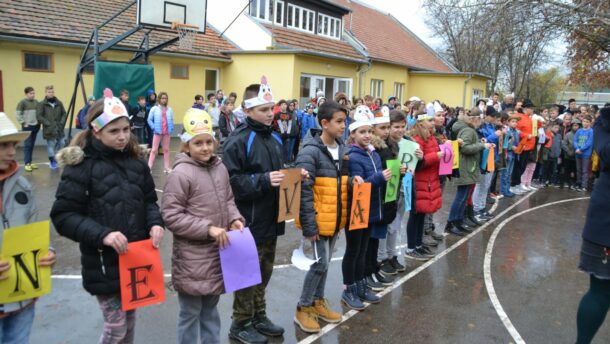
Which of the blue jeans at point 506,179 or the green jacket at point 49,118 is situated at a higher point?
the green jacket at point 49,118

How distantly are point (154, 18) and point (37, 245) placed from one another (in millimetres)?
13270

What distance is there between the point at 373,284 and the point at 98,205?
3694mm

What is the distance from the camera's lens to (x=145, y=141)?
16.8 m

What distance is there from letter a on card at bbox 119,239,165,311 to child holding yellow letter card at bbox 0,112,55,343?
1.59ft

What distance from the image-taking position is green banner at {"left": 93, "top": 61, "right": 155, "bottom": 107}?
14.4 meters

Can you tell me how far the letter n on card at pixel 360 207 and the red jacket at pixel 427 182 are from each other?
6.18 feet

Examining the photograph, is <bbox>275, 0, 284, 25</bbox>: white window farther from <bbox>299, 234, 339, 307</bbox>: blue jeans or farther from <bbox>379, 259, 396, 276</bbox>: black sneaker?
<bbox>299, 234, 339, 307</bbox>: blue jeans

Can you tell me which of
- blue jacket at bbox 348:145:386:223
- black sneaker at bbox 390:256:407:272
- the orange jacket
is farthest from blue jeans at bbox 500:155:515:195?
blue jacket at bbox 348:145:386:223

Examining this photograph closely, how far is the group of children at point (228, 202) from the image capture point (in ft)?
10.5

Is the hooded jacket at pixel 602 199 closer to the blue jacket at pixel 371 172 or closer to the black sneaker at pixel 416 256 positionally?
the blue jacket at pixel 371 172

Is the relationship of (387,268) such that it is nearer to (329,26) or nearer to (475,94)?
(329,26)

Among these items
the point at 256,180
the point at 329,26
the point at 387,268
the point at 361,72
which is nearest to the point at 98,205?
the point at 256,180

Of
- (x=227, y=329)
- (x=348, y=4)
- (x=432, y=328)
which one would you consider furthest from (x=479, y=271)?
(x=348, y=4)

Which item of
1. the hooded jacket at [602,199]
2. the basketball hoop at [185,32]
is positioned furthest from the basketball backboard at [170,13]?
the hooded jacket at [602,199]
